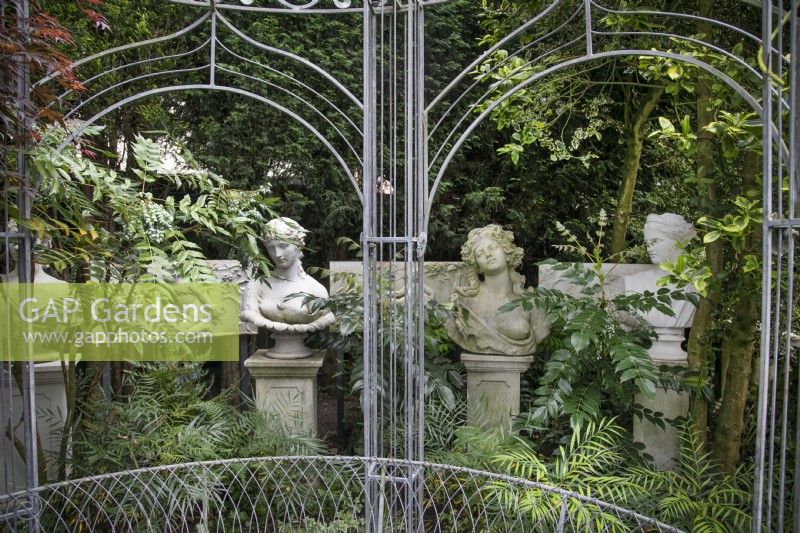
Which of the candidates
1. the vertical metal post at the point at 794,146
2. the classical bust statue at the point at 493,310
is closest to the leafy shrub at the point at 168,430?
the classical bust statue at the point at 493,310

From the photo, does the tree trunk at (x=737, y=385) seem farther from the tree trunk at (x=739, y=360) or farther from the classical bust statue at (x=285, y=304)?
the classical bust statue at (x=285, y=304)

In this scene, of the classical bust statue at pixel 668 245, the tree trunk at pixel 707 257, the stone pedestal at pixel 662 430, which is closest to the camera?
the tree trunk at pixel 707 257

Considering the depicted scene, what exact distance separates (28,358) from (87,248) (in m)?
0.74

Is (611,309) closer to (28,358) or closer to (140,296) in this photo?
(140,296)

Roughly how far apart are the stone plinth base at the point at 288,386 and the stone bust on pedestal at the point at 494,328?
2.55ft

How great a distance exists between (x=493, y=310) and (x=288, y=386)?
1118 millimetres

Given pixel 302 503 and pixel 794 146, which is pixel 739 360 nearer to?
pixel 794 146

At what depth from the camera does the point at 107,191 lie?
8.95 ft

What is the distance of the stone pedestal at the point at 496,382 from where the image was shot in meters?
3.74

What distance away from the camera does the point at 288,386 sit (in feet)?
12.0

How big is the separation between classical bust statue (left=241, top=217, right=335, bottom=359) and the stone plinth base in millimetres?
64

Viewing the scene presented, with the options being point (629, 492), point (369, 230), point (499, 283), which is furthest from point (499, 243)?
point (369, 230)

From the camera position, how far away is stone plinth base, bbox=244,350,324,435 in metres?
3.59

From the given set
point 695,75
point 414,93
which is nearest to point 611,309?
point 695,75
